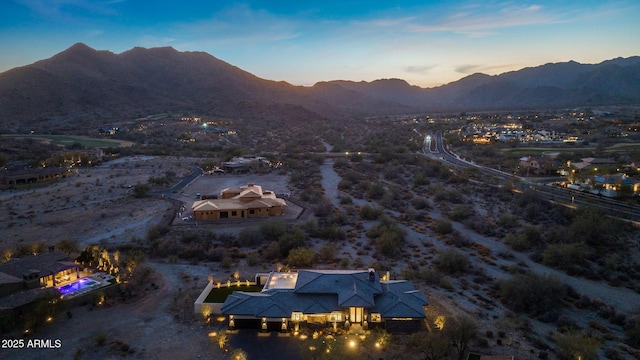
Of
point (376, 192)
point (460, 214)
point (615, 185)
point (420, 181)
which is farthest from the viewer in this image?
point (420, 181)

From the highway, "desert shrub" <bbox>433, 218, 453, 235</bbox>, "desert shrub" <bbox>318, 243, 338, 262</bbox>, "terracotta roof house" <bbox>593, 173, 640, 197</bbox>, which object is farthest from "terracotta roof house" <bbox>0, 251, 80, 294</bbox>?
"terracotta roof house" <bbox>593, 173, 640, 197</bbox>

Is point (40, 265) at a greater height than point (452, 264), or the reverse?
point (40, 265)

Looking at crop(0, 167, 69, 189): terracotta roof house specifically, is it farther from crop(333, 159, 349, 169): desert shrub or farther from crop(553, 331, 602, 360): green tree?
crop(553, 331, 602, 360): green tree

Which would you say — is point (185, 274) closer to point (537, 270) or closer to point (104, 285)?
point (104, 285)

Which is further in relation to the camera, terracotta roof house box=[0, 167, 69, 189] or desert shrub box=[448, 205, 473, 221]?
terracotta roof house box=[0, 167, 69, 189]

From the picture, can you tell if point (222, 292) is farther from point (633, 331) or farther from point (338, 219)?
point (633, 331)

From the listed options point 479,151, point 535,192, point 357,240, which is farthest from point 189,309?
point 479,151

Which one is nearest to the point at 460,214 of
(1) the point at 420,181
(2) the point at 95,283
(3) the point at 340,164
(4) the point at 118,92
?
(1) the point at 420,181

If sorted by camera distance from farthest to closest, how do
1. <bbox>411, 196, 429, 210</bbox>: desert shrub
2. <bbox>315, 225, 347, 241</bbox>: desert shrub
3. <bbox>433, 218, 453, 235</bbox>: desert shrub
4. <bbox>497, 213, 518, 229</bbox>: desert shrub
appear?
<bbox>411, 196, 429, 210</bbox>: desert shrub < <bbox>497, 213, 518, 229</bbox>: desert shrub < <bbox>433, 218, 453, 235</bbox>: desert shrub < <bbox>315, 225, 347, 241</bbox>: desert shrub
